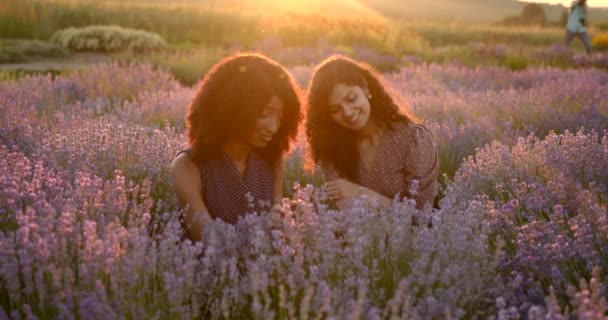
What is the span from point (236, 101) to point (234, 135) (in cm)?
18

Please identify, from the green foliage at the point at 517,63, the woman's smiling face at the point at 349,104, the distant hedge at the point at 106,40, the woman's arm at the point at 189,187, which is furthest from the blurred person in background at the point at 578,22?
the woman's arm at the point at 189,187

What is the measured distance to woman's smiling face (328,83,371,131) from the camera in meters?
3.21

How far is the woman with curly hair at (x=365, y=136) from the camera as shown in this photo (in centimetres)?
325

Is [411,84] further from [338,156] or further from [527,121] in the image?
[338,156]

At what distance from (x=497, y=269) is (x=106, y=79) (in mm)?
5739

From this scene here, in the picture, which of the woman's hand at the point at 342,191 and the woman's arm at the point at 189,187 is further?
the woman's hand at the point at 342,191

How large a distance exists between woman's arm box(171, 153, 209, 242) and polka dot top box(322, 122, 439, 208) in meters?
0.84

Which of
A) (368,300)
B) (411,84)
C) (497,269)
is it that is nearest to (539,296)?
(497,269)

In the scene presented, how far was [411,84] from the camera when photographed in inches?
294

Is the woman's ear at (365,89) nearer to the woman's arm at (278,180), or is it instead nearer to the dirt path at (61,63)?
the woman's arm at (278,180)

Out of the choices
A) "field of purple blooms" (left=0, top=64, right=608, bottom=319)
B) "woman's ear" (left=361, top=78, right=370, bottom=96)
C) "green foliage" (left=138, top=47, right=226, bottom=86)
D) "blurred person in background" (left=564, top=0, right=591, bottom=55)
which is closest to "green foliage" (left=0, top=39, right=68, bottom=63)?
"green foliage" (left=138, top=47, right=226, bottom=86)

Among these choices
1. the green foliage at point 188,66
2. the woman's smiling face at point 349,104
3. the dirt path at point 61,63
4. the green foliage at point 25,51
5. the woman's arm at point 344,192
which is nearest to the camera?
the woman's arm at point 344,192

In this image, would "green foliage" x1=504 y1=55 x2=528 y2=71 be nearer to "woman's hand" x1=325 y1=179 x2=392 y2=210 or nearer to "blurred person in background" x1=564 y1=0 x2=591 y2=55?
"blurred person in background" x1=564 y1=0 x2=591 y2=55

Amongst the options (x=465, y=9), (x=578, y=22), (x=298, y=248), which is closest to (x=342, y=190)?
(x=298, y=248)
